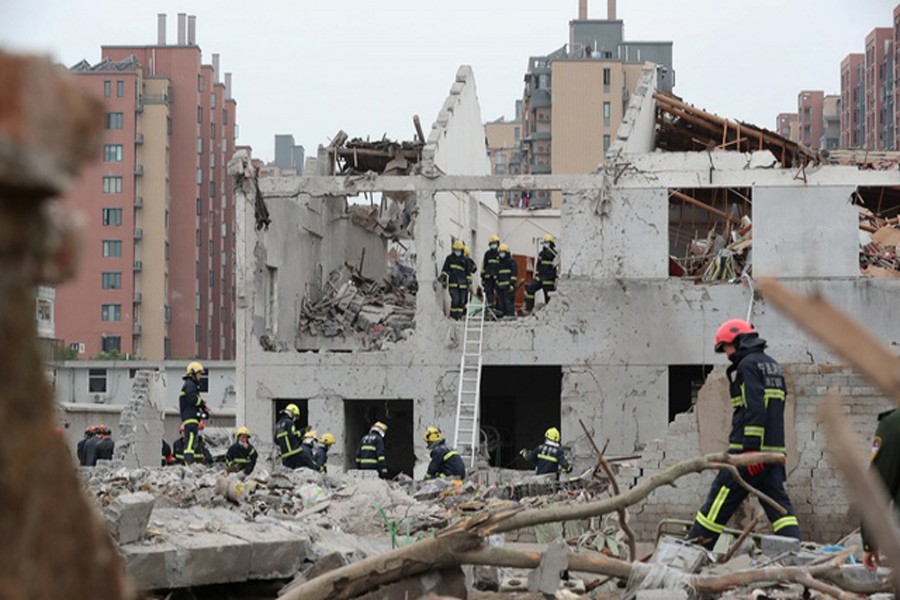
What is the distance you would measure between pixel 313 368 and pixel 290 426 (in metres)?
6.93

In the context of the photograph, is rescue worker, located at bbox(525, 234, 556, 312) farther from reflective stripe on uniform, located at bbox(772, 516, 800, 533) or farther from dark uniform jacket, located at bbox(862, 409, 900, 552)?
dark uniform jacket, located at bbox(862, 409, 900, 552)

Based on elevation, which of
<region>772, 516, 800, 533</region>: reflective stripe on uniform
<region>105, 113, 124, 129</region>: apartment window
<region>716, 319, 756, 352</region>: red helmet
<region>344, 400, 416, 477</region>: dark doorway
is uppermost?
<region>105, 113, 124, 129</region>: apartment window

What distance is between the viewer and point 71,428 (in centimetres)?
4756

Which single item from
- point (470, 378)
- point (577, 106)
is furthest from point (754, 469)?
point (577, 106)

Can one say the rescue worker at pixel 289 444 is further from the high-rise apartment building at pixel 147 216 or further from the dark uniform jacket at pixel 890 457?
the high-rise apartment building at pixel 147 216

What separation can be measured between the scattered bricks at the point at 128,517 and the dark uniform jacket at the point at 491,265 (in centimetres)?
1826

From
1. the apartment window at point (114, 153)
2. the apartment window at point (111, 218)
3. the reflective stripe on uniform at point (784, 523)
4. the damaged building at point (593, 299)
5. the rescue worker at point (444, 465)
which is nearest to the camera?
the reflective stripe on uniform at point (784, 523)

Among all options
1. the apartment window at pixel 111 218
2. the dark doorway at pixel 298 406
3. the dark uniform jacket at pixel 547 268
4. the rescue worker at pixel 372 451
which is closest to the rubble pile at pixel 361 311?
the dark doorway at pixel 298 406

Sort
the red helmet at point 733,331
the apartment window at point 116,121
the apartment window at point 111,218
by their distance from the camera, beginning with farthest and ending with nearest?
1. the apartment window at point 111,218
2. the apartment window at point 116,121
3. the red helmet at point 733,331

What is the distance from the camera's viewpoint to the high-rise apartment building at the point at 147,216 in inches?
2963

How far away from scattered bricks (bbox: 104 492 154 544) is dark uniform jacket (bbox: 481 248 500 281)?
59.9ft

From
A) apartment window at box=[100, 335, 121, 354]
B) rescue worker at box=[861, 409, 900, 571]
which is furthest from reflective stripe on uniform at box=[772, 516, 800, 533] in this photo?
apartment window at box=[100, 335, 121, 354]

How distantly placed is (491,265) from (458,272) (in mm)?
835

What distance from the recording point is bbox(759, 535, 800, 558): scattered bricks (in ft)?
29.8
